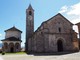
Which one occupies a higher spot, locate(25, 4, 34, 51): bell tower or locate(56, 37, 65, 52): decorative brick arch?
locate(25, 4, 34, 51): bell tower

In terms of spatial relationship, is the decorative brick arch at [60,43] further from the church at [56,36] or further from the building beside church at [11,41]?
the building beside church at [11,41]

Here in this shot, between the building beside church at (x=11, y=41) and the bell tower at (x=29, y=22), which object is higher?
the bell tower at (x=29, y=22)

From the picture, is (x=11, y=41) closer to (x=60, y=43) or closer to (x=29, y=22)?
(x=29, y=22)

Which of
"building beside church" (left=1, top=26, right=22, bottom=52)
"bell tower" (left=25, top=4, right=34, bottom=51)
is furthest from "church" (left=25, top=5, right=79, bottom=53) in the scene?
"building beside church" (left=1, top=26, right=22, bottom=52)

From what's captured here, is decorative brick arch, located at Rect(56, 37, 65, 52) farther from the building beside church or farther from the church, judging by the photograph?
the building beside church

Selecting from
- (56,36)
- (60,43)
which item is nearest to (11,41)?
(56,36)

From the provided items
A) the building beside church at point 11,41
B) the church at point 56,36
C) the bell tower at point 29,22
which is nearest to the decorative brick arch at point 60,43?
the church at point 56,36

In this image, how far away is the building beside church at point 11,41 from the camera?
161ft

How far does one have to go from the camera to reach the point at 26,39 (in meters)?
50.4

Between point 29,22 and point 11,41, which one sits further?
point 29,22

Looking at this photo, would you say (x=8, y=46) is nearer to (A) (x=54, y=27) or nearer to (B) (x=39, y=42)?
(B) (x=39, y=42)

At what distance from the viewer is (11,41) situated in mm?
49125

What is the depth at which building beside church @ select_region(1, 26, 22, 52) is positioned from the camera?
161ft

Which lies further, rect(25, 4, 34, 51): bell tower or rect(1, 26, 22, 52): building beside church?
rect(25, 4, 34, 51): bell tower
